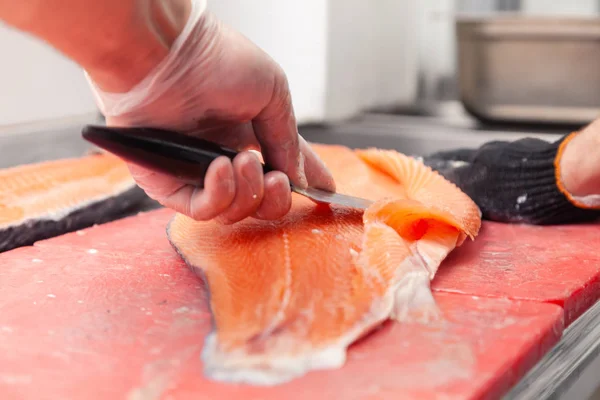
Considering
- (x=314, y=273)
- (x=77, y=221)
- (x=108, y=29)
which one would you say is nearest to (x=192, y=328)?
(x=314, y=273)

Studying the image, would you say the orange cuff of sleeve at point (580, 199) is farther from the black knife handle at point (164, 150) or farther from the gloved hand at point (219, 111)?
the black knife handle at point (164, 150)

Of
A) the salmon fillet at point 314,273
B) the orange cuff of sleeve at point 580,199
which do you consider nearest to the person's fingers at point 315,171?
the salmon fillet at point 314,273

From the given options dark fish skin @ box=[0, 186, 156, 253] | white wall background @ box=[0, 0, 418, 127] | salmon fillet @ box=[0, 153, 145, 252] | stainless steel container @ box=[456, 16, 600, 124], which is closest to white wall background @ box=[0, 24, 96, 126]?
white wall background @ box=[0, 0, 418, 127]

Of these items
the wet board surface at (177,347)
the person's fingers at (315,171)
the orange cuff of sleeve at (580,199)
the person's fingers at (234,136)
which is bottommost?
the orange cuff of sleeve at (580,199)

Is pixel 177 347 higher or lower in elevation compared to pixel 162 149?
lower

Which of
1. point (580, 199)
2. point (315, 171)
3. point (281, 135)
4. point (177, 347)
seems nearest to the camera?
point (177, 347)

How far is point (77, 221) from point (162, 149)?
26.0 inches

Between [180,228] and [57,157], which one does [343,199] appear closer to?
[180,228]

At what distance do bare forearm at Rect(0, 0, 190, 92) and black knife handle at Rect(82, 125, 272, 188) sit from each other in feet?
0.28

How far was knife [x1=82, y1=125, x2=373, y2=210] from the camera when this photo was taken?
119cm

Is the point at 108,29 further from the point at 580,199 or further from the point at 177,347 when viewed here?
the point at 580,199

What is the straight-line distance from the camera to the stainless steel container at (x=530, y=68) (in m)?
2.67

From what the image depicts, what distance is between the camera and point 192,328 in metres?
1.10

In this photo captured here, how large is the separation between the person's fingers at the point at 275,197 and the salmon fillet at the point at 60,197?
62 cm
